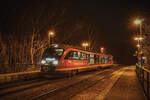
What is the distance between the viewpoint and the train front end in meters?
12.5

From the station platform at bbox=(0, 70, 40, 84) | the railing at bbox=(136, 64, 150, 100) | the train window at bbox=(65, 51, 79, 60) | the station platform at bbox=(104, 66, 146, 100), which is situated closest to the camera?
the railing at bbox=(136, 64, 150, 100)

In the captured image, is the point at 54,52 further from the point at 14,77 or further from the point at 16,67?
the point at 16,67

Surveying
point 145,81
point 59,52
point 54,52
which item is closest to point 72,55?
point 59,52

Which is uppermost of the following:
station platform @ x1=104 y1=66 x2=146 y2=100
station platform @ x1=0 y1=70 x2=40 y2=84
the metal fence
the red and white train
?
the red and white train

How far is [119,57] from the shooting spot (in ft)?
252

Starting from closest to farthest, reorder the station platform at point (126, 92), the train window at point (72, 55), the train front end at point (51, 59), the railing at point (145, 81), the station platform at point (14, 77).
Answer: the railing at point (145, 81)
the station platform at point (126, 92)
the station platform at point (14, 77)
the train front end at point (51, 59)
the train window at point (72, 55)

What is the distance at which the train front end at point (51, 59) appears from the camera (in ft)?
40.9

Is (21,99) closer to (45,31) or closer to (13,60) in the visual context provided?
(13,60)

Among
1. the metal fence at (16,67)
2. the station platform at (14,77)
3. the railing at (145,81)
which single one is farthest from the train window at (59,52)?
the railing at (145,81)

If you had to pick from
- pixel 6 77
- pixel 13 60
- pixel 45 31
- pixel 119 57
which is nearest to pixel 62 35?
pixel 45 31

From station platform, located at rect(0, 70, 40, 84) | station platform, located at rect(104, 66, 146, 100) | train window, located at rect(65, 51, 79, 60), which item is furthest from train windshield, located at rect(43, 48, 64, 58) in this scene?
station platform, located at rect(104, 66, 146, 100)

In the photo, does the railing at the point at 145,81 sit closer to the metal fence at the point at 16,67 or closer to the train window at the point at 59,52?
the train window at the point at 59,52

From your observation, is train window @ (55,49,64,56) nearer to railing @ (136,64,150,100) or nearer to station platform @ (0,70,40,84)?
station platform @ (0,70,40,84)

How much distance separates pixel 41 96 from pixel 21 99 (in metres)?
0.93
